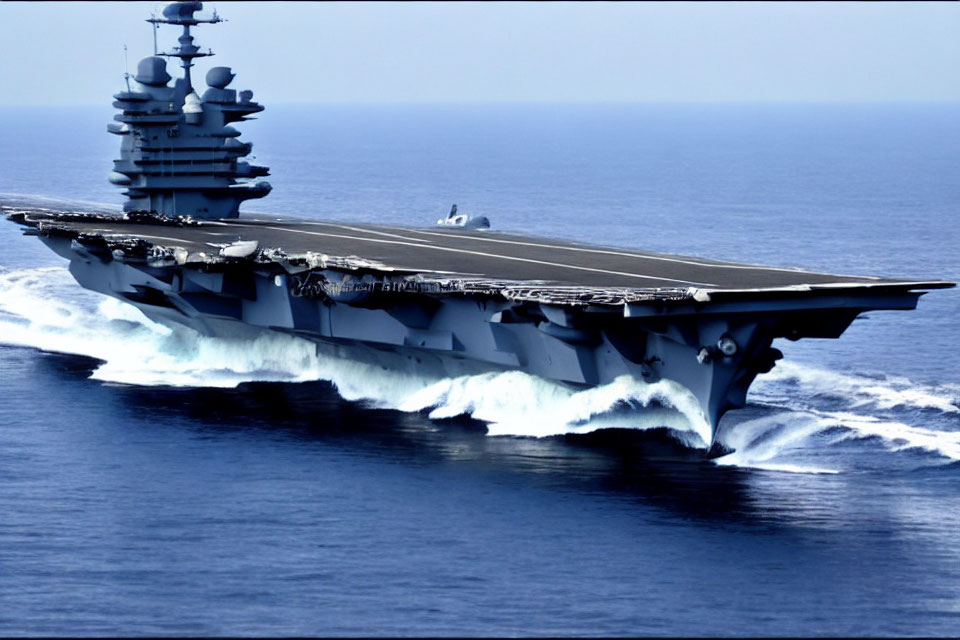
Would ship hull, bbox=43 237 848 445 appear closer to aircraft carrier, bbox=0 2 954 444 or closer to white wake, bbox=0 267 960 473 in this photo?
aircraft carrier, bbox=0 2 954 444

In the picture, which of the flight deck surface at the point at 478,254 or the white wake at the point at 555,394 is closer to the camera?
the white wake at the point at 555,394

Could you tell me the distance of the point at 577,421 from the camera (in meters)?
23.5

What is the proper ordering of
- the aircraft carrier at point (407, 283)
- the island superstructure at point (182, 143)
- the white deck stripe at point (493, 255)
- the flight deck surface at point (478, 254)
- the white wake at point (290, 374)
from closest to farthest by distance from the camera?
the aircraft carrier at point (407, 283) < the white wake at point (290, 374) < the flight deck surface at point (478, 254) < the white deck stripe at point (493, 255) < the island superstructure at point (182, 143)

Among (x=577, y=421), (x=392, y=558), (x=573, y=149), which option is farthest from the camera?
(x=573, y=149)

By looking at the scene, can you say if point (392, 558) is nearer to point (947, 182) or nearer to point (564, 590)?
point (564, 590)

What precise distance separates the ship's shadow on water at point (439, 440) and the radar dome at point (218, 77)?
29.7ft

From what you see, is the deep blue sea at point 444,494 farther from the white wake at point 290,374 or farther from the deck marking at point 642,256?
the deck marking at point 642,256

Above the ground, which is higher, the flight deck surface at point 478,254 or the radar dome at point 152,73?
the radar dome at point 152,73

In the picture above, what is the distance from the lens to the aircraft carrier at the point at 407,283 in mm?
21719

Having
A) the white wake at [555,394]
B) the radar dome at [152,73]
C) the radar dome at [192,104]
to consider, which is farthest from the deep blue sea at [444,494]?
the radar dome at [152,73]

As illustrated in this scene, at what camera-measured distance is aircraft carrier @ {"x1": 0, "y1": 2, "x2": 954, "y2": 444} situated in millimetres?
21719

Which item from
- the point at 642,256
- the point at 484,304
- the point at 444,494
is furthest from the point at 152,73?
the point at 444,494

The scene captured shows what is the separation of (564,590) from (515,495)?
3408 mm

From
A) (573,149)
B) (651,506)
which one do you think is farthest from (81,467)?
(573,149)
